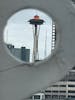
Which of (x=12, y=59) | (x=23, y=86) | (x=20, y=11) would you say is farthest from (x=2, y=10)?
(x=23, y=86)

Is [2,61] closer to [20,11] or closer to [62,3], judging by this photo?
[20,11]

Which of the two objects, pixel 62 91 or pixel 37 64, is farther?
pixel 62 91

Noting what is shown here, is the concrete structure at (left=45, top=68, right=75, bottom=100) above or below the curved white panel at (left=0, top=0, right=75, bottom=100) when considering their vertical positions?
below

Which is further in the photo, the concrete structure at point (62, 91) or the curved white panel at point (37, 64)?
the concrete structure at point (62, 91)

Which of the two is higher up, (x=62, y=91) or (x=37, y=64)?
(x=37, y=64)

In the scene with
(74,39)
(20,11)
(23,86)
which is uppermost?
(20,11)

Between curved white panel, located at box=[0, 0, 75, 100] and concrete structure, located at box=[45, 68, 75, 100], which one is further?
concrete structure, located at box=[45, 68, 75, 100]

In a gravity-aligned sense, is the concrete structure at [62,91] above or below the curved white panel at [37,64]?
below

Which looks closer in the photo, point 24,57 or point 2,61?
point 2,61
